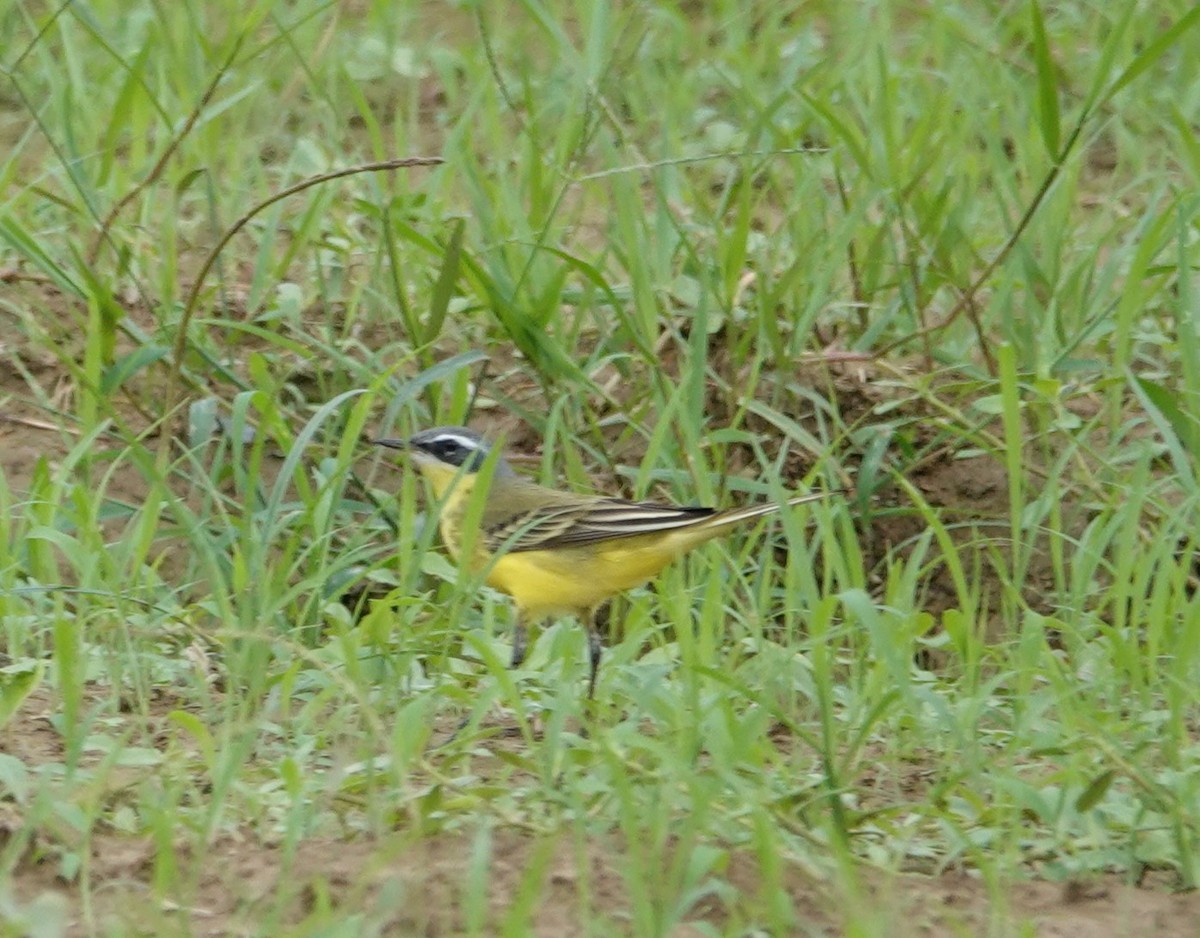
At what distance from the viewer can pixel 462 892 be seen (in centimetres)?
369

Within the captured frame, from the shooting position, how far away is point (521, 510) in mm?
5617

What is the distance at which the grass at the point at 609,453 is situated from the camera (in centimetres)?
398

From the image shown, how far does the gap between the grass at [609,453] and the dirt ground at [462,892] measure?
2 centimetres

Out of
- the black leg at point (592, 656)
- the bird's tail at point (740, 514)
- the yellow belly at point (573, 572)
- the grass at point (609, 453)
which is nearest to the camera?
the grass at point (609, 453)

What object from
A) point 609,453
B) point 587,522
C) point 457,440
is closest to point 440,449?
point 457,440

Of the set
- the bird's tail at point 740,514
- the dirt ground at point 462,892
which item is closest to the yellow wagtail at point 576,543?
the bird's tail at point 740,514

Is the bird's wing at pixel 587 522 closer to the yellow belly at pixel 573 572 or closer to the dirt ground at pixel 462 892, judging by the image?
the yellow belly at pixel 573 572

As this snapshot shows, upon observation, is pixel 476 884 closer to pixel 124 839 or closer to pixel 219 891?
pixel 219 891

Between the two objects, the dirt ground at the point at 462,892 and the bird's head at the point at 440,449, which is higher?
the bird's head at the point at 440,449

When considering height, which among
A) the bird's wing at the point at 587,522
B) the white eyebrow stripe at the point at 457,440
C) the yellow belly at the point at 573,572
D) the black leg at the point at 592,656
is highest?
the white eyebrow stripe at the point at 457,440

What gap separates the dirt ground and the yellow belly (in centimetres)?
140

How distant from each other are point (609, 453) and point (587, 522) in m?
0.94

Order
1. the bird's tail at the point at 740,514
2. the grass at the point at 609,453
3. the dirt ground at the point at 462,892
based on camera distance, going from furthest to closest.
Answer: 1. the bird's tail at the point at 740,514
2. the grass at the point at 609,453
3. the dirt ground at the point at 462,892

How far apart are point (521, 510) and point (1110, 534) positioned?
148cm
